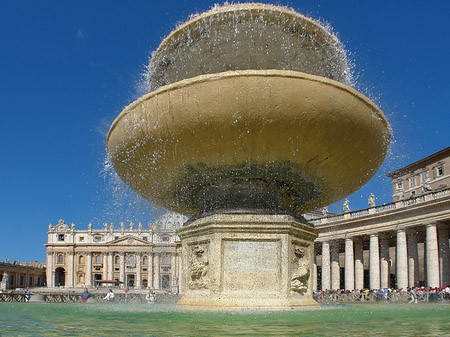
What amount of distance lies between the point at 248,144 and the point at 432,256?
3214 cm

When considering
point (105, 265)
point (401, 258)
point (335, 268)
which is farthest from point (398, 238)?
point (105, 265)

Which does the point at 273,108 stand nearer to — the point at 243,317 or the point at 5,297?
the point at 243,317

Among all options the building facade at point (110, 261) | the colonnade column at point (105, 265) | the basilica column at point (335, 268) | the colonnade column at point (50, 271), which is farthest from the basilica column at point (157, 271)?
the basilica column at point (335, 268)

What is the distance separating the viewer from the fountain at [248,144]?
580 centimetres

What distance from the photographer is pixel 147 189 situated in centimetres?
768

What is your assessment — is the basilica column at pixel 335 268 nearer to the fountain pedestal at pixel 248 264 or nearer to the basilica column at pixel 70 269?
the fountain pedestal at pixel 248 264

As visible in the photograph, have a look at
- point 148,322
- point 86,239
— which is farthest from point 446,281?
point 86,239

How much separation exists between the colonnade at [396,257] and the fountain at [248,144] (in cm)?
2963

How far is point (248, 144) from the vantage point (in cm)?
612

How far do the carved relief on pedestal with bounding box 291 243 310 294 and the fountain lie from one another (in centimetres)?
2

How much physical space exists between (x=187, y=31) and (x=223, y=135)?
2.07 metres

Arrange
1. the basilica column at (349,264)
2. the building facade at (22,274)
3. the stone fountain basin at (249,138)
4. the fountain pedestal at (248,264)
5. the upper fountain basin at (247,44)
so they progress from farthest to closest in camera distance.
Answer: the building facade at (22,274), the basilica column at (349,264), the upper fountain basin at (247,44), the fountain pedestal at (248,264), the stone fountain basin at (249,138)

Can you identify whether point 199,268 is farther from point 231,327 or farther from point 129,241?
point 129,241

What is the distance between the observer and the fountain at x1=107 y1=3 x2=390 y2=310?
5805mm
